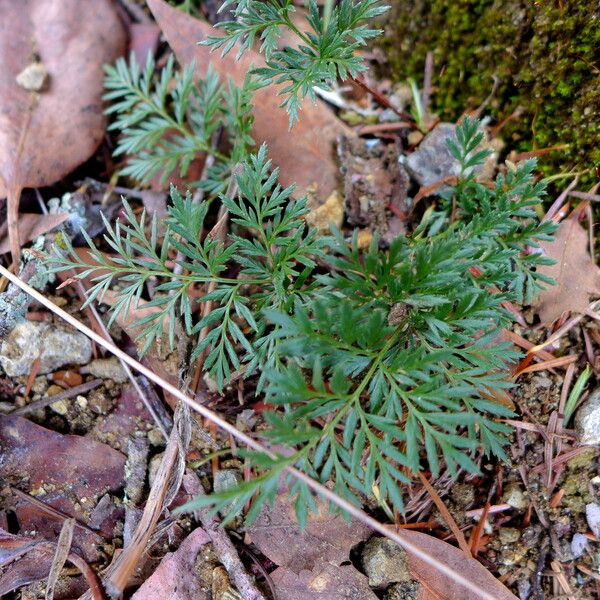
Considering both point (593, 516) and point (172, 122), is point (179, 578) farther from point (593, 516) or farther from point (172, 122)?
point (172, 122)

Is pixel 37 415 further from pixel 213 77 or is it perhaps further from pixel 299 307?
pixel 213 77

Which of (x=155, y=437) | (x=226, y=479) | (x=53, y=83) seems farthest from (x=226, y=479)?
(x=53, y=83)

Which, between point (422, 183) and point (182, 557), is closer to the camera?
point (182, 557)

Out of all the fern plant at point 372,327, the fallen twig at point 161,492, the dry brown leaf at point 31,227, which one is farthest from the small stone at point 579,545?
the dry brown leaf at point 31,227

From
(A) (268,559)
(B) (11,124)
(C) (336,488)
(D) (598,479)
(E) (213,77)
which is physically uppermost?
(E) (213,77)

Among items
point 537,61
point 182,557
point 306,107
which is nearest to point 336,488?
point 182,557

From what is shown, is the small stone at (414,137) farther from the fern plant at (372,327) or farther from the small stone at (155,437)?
the small stone at (155,437)

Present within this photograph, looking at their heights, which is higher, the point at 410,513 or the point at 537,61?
the point at 537,61

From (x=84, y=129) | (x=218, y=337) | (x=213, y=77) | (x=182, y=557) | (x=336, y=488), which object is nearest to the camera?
(x=336, y=488)

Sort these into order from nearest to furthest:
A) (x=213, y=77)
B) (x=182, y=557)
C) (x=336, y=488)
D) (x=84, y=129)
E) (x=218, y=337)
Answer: (x=336, y=488) < (x=182, y=557) < (x=218, y=337) < (x=213, y=77) < (x=84, y=129)
